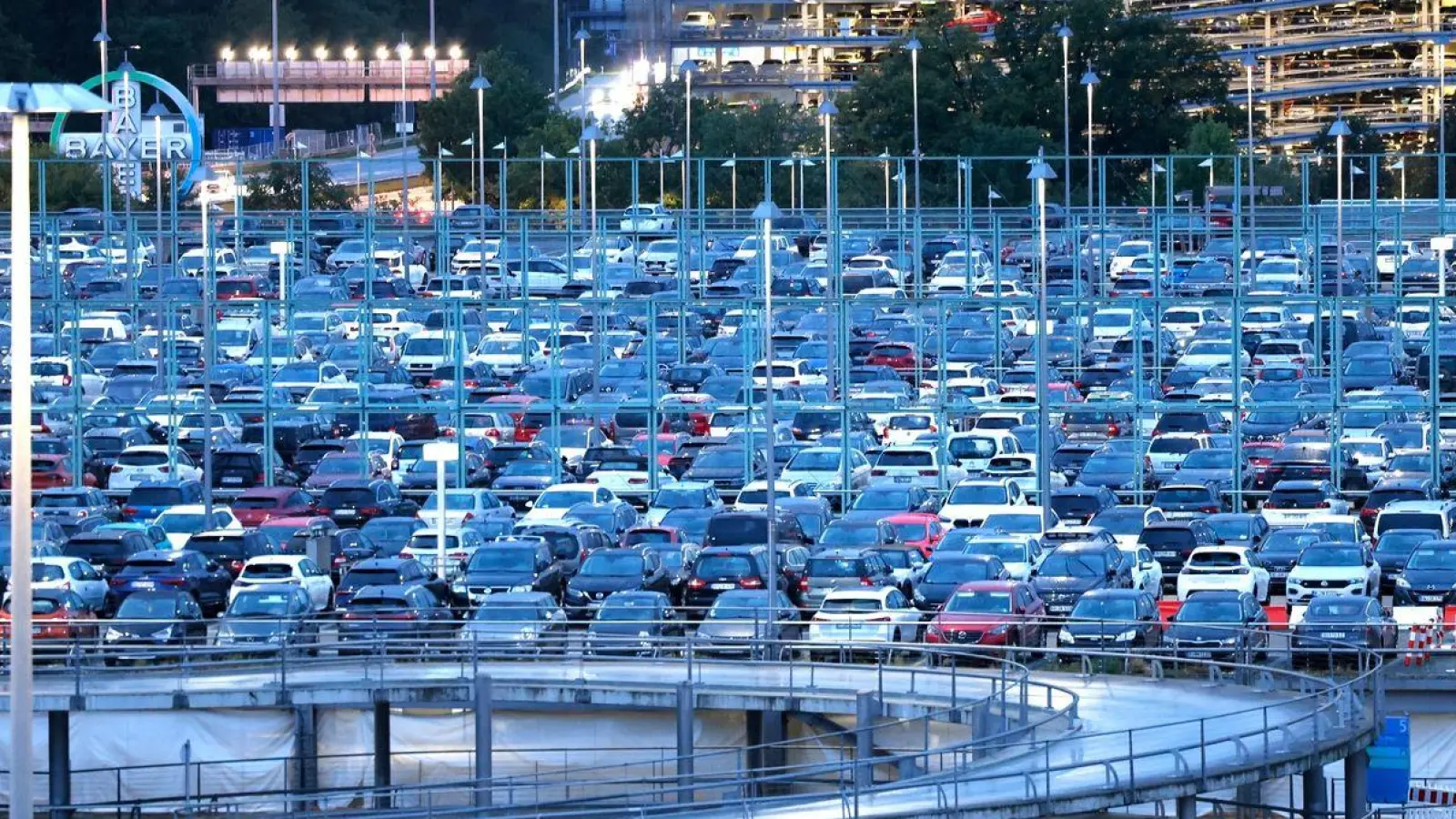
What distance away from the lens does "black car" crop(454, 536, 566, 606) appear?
37.2 metres

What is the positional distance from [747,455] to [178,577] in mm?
11509

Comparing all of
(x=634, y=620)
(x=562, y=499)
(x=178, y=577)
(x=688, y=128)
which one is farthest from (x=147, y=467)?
(x=688, y=128)

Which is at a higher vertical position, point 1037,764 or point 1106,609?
point 1106,609

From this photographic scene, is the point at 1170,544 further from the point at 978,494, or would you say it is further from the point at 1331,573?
the point at 978,494

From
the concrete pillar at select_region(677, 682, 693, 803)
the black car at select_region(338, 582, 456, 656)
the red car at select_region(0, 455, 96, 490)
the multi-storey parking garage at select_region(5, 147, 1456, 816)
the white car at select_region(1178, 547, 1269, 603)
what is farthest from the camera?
the red car at select_region(0, 455, 96, 490)

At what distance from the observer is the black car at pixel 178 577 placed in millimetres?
37438

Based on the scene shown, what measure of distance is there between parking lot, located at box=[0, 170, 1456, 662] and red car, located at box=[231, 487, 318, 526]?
0.07 metres

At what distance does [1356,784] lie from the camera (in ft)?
78.6

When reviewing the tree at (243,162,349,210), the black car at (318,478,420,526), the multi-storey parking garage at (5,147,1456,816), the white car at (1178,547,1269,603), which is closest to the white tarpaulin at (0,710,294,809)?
the multi-storey parking garage at (5,147,1456,816)

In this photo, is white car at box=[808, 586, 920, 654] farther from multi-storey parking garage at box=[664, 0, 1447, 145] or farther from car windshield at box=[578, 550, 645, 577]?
multi-storey parking garage at box=[664, 0, 1447, 145]

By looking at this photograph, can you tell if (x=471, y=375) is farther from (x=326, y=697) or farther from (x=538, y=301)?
(x=326, y=697)

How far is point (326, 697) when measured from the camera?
29062mm

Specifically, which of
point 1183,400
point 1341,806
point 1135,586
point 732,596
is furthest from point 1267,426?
point 1341,806

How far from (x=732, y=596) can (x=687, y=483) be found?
1166 centimetres
